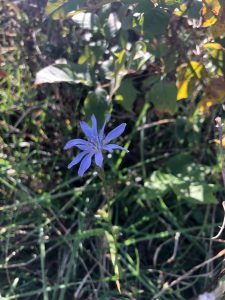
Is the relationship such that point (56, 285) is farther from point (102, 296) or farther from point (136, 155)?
point (136, 155)

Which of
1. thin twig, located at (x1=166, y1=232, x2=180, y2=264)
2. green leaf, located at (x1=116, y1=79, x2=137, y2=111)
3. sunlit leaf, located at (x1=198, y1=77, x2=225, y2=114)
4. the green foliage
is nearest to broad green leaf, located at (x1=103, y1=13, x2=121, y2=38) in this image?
the green foliage

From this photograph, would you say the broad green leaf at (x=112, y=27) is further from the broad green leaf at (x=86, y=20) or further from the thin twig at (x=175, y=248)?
the thin twig at (x=175, y=248)

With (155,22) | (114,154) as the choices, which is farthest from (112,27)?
(114,154)

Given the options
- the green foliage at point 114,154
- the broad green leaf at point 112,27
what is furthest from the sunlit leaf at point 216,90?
the broad green leaf at point 112,27

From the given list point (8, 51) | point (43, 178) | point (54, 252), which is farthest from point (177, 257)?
point (8, 51)

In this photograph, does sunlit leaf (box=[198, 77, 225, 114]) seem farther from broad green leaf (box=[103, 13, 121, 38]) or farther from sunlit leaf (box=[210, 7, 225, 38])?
broad green leaf (box=[103, 13, 121, 38])

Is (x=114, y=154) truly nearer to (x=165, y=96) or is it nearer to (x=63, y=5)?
(x=165, y=96)
